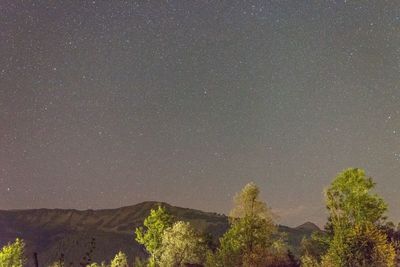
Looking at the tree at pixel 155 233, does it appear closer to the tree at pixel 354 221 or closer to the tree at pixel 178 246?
the tree at pixel 178 246

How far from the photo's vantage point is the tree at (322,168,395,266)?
6188cm

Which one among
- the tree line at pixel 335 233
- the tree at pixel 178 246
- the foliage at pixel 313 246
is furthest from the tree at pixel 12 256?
the foliage at pixel 313 246

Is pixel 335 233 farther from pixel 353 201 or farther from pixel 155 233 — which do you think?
pixel 155 233

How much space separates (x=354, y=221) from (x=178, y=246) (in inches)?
1282

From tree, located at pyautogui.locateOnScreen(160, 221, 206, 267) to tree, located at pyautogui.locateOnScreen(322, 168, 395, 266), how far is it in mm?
28295

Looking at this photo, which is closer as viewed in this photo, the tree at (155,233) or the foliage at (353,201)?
the foliage at (353,201)

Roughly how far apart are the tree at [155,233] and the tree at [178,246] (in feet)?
7.02

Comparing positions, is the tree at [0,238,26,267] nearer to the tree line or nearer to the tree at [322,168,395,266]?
the tree line

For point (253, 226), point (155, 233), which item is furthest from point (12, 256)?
point (253, 226)

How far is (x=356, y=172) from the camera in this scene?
68.8 metres

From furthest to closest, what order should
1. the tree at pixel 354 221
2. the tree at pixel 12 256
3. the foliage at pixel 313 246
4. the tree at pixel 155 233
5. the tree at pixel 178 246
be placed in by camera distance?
the tree at pixel 12 256
the tree at pixel 155 233
the tree at pixel 178 246
the foliage at pixel 313 246
the tree at pixel 354 221

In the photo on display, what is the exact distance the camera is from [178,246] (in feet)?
280

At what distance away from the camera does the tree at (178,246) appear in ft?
280

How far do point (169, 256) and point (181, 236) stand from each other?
164 inches
